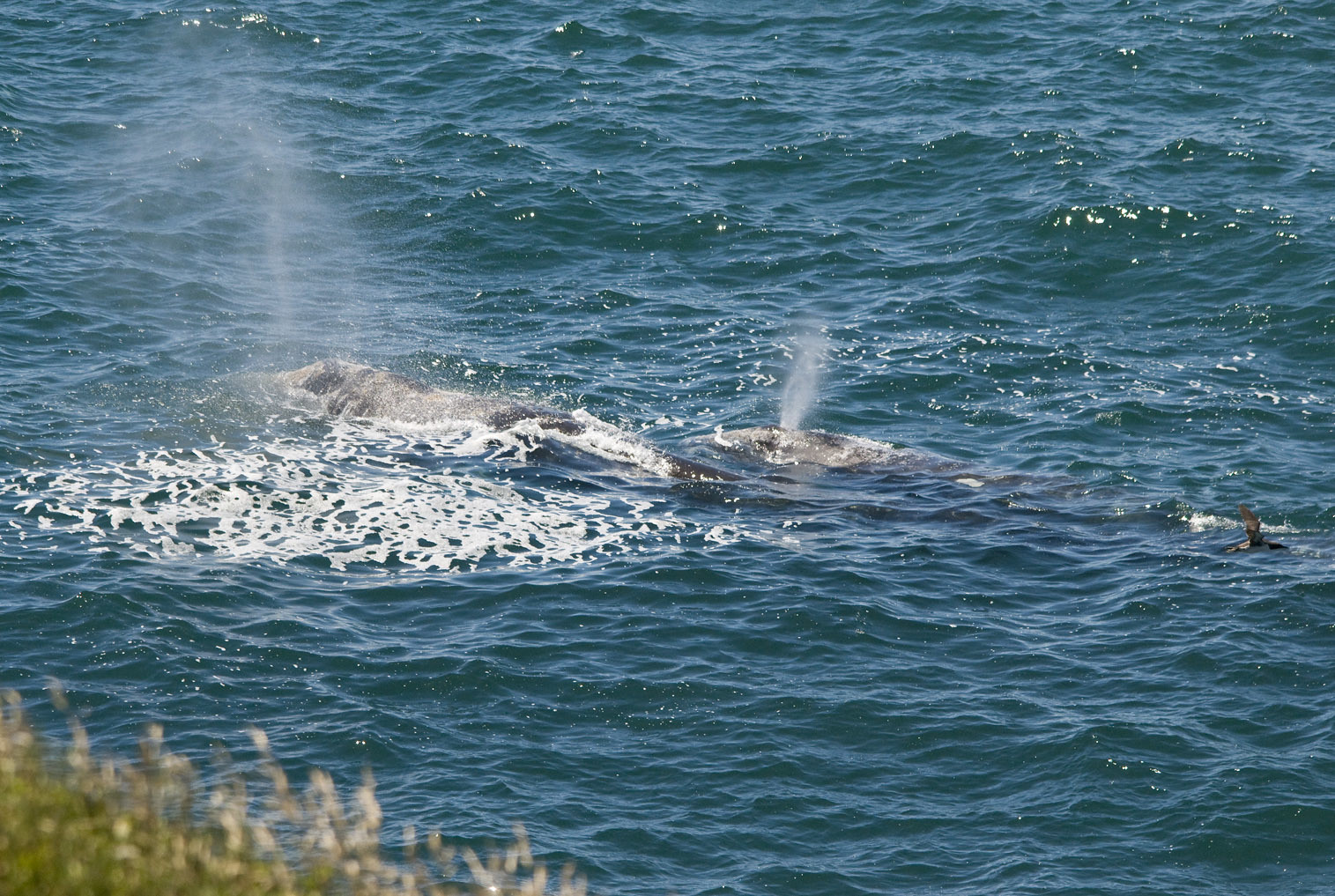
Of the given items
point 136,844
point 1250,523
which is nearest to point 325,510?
point 1250,523

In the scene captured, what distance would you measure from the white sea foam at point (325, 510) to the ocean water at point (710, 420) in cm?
8

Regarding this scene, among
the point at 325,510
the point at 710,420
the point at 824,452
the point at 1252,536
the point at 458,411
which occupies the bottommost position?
the point at 325,510

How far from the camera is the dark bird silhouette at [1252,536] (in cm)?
1559

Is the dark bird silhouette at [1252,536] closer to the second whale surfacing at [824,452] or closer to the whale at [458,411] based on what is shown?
the second whale surfacing at [824,452]

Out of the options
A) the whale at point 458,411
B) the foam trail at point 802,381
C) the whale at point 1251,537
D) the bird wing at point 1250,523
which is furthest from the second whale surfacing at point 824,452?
the bird wing at point 1250,523

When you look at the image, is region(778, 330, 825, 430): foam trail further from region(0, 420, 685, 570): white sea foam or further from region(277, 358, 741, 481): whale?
region(0, 420, 685, 570): white sea foam

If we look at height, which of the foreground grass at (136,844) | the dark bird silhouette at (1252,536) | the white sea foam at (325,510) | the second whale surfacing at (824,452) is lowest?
the white sea foam at (325,510)

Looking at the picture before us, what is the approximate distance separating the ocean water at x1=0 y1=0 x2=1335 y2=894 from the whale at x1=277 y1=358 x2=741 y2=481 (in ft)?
1.13

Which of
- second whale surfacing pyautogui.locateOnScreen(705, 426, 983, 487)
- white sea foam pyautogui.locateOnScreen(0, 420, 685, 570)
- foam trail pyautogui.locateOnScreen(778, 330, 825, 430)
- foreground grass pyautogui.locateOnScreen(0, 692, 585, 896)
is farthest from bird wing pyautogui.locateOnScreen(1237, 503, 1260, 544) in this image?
foreground grass pyautogui.locateOnScreen(0, 692, 585, 896)

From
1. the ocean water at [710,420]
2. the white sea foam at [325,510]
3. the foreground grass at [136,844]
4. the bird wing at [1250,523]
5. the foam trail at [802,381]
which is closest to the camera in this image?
the foreground grass at [136,844]

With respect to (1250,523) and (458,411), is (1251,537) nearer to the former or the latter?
(1250,523)

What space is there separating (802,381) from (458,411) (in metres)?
5.62

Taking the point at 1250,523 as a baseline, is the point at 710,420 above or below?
below

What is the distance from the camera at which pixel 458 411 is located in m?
22.0
